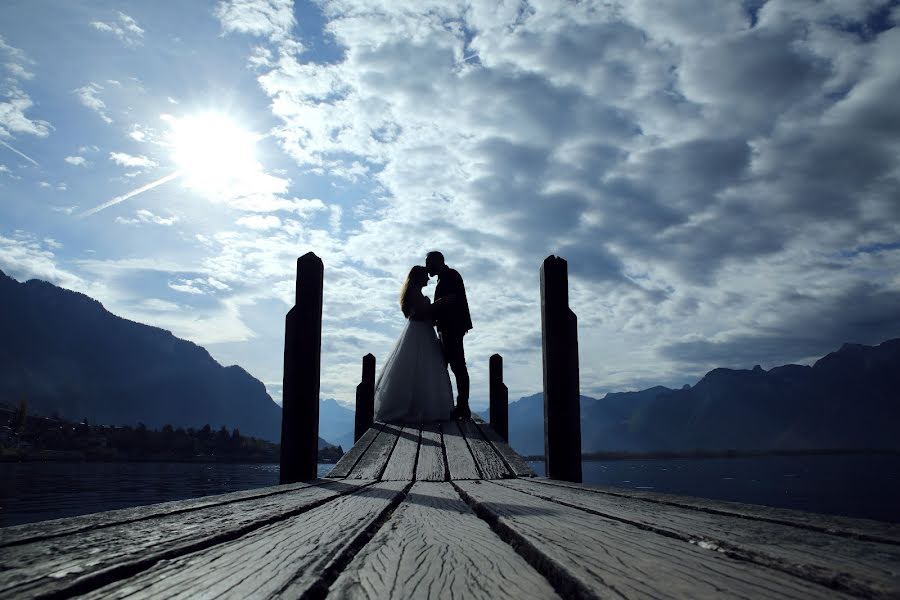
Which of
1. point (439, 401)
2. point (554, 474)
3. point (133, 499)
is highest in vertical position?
point (439, 401)

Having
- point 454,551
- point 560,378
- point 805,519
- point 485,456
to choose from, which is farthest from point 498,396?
point 454,551

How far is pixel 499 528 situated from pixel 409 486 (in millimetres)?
1775

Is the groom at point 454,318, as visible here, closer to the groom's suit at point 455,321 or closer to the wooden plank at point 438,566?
the groom's suit at point 455,321

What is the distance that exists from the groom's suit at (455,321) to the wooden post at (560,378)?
382 centimetres

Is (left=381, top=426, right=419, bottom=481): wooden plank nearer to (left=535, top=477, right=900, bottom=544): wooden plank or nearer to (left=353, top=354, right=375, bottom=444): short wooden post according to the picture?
(left=535, top=477, right=900, bottom=544): wooden plank

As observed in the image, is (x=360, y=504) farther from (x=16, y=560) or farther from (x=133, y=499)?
(x=133, y=499)

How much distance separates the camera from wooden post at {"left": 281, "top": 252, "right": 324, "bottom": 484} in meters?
4.90

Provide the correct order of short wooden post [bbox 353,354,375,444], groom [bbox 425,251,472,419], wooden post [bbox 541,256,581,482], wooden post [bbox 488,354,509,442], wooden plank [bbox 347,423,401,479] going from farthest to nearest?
Answer: wooden post [bbox 488,354,509,442] < short wooden post [bbox 353,354,375,444] < groom [bbox 425,251,472,419] < wooden post [bbox 541,256,581,482] < wooden plank [bbox 347,423,401,479]

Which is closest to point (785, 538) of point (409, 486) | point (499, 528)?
point (499, 528)

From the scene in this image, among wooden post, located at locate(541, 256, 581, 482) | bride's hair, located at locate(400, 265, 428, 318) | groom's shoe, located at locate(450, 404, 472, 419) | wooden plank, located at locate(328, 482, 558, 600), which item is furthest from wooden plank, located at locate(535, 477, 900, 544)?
bride's hair, located at locate(400, 265, 428, 318)

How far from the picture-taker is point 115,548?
5.25 ft

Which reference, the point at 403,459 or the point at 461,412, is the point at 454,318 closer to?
the point at 461,412

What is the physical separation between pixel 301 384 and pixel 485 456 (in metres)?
1.96

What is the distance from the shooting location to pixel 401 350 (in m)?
9.46
